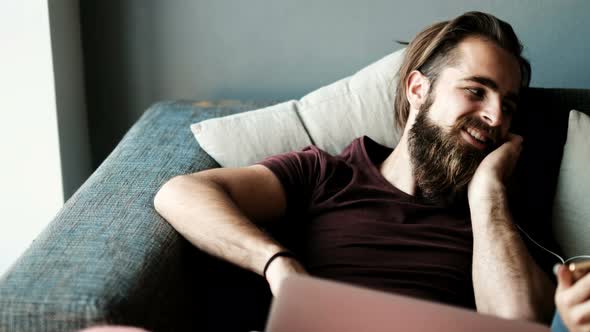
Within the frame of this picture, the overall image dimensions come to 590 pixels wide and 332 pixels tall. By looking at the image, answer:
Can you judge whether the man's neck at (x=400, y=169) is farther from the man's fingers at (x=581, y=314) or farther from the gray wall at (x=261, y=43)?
the man's fingers at (x=581, y=314)

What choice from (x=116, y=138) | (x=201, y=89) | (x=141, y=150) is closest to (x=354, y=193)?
(x=141, y=150)

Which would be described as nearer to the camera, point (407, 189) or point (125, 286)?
point (125, 286)

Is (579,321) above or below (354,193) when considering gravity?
above

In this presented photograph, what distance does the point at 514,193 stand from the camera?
5.33 feet

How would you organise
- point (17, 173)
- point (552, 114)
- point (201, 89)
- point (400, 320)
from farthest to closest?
point (201, 89), point (17, 173), point (552, 114), point (400, 320)

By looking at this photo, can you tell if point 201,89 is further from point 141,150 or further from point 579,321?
point 579,321

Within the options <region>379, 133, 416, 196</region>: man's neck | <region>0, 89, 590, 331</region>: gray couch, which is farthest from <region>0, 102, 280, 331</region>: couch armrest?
<region>379, 133, 416, 196</region>: man's neck

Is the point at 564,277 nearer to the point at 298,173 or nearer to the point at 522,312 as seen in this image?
the point at 522,312

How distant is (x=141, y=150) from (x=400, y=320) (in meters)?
0.91

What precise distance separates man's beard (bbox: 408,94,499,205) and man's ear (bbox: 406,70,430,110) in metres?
0.10

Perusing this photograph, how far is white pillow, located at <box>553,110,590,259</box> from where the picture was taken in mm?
1480

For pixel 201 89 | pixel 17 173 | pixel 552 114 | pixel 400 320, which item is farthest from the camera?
pixel 201 89

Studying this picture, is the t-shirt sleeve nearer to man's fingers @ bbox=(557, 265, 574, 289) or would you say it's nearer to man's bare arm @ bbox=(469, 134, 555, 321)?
man's bare arm @ bbox=(469, 134, 555, 321)

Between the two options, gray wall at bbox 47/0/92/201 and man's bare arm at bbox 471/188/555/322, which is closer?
man's bare arm at bbox 471/188/555/322
